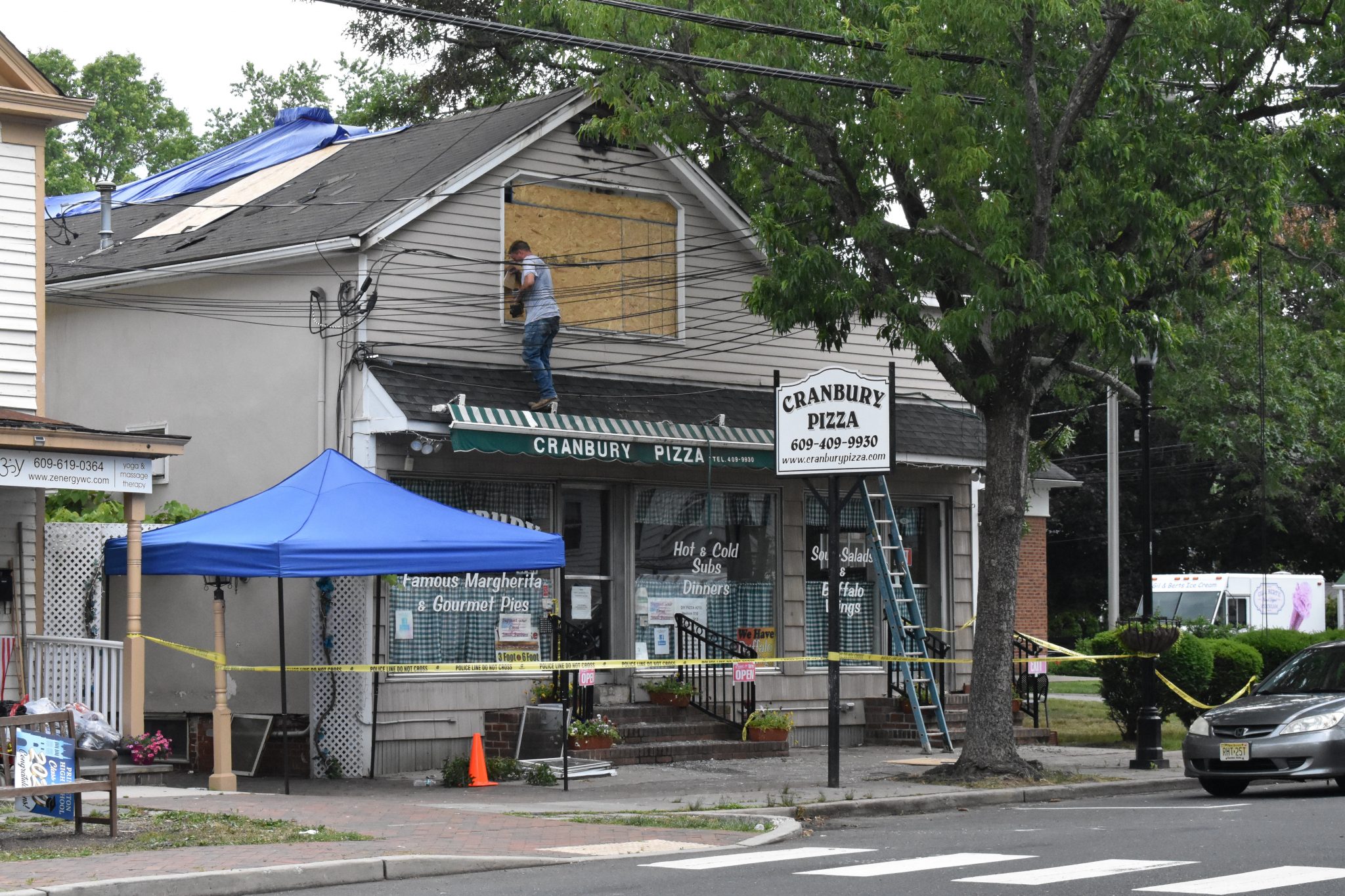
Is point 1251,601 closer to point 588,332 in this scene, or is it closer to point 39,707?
point 588,332

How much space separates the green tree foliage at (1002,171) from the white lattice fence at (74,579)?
6.82 m

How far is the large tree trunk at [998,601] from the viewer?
1605 centimetres

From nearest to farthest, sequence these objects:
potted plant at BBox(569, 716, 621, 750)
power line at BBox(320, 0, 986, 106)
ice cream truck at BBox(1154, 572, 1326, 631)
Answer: power line at BBox(320, 0, 986, 106) < potted plant at BBox(569, 716, 621, 750) < ice cream truck at BBox(1154, 572, 1326, 631)

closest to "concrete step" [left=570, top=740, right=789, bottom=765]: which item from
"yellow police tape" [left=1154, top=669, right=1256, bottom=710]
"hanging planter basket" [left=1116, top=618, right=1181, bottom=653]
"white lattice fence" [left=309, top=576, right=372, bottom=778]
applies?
"white lattice fence" [left=309, top=576, right=372, bottom=778]

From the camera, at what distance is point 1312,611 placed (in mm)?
40250

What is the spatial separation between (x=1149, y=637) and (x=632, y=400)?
6.17 metres

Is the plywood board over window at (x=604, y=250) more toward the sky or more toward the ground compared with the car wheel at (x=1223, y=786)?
more toward the sky

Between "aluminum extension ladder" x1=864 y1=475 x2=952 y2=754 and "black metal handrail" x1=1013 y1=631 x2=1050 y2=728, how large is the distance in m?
1.40

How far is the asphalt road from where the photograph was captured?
29.9 feet

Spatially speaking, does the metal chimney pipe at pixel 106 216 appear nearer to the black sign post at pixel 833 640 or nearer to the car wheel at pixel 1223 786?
the black sign post at pixel 833 640

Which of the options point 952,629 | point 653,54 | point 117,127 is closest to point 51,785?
point 653,54

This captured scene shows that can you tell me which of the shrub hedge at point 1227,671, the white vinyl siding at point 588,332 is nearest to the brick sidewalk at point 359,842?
the white vinyl siding at point 588,332

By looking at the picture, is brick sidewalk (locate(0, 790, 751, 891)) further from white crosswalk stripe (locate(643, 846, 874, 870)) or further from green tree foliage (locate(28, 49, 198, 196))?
green tree foliage (locate(28, 49, 198, 196))

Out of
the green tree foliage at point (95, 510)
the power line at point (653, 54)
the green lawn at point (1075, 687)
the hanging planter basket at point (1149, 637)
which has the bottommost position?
the green lawn at point (1075, 687)
